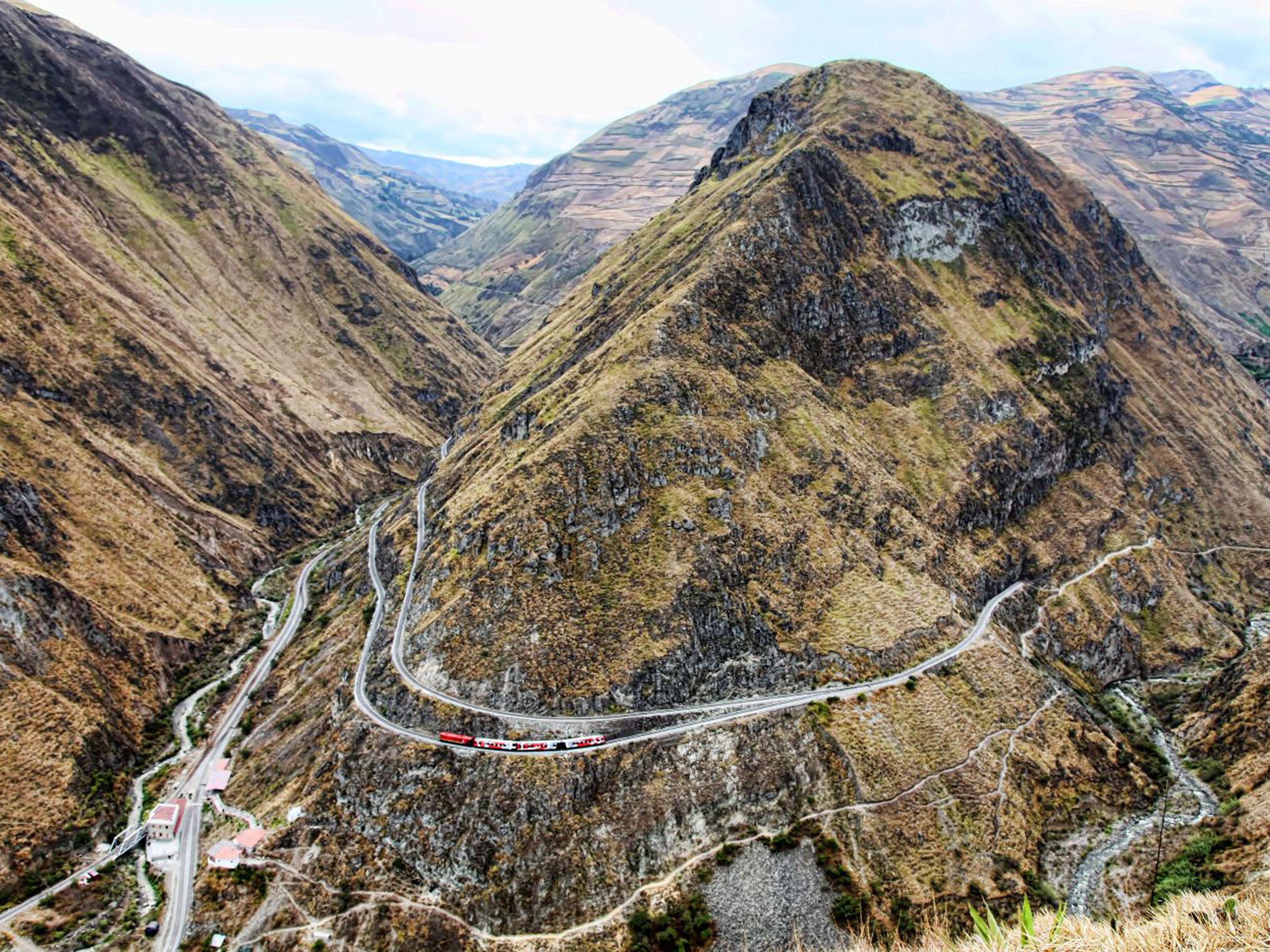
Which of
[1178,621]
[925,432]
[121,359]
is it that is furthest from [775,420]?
[121,359]

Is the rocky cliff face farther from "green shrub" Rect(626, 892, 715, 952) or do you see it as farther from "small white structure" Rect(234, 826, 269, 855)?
"small white structure" Rect(234, 826, 269, 855)

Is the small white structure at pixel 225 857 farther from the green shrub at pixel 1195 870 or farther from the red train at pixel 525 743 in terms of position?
the green shrub at pixel 1195 870

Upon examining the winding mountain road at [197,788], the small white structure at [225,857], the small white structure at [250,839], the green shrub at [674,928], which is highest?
the small white structure at [250,839]

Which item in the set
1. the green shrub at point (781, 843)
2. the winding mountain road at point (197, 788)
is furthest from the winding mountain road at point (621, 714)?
the winding mountain road at point (197, 788)

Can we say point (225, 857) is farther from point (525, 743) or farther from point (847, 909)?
point (847, 909)

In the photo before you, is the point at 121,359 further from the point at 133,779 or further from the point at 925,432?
the point at 925,432

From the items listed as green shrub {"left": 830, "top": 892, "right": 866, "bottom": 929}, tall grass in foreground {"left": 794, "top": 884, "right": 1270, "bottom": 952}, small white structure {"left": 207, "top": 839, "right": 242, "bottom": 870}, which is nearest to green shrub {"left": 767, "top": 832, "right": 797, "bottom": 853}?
Answer: green shrub {"left": 830, "top": 892, "right": 866, "bottom": 929}
